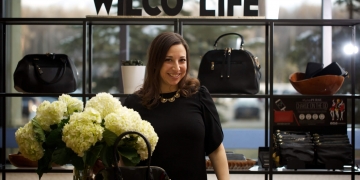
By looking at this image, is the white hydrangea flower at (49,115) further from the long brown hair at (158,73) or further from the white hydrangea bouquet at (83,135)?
the long brown hair at (158,73)

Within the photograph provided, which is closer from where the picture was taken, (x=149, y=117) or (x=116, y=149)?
(x=116, y=149)

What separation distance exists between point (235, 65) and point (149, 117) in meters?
1.11

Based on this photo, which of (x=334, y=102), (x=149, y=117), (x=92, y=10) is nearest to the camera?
(x=149, y=117)

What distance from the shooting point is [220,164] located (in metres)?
2.20

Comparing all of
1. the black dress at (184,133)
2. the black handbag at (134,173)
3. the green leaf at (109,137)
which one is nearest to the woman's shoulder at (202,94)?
the black dress at (184,133)

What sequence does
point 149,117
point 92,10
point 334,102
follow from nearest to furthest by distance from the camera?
point 149,117
point 334,102
point 92,10

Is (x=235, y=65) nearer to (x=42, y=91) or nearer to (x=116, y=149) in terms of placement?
(x=42, y=91)

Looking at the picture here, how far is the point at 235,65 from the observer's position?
10.4 ft

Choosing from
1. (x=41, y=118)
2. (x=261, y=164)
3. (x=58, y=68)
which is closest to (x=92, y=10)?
(x=58, y=68)

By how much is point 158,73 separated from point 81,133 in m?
0.93

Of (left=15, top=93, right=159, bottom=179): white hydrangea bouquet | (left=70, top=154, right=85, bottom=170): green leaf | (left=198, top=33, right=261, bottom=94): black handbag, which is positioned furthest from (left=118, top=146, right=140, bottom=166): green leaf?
(left=198, top=33, right=261, bottom=94): black handbag

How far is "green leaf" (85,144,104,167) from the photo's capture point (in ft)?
4.45

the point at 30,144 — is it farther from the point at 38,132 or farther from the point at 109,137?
the point at 109,137

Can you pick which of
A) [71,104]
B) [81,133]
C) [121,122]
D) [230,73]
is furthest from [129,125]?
[230,73]
